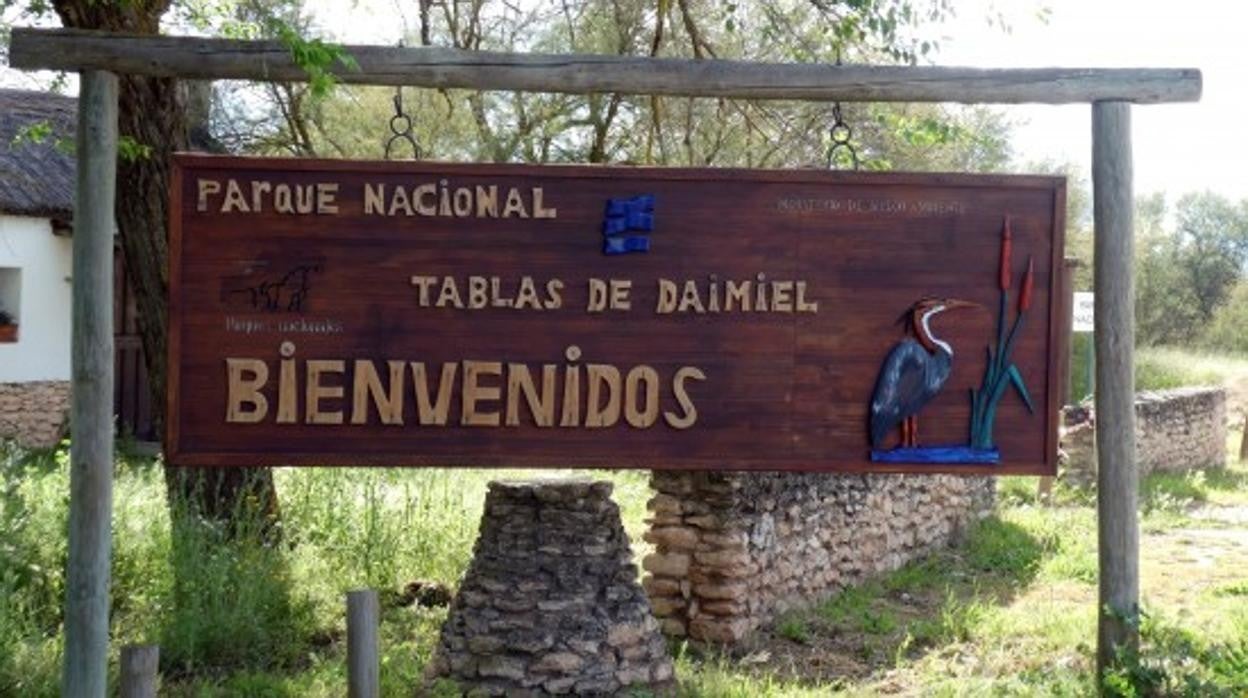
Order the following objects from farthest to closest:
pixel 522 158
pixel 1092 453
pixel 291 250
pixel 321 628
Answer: pixel 522 158, pixel 1092 453, pixel 321 628, pixel 291 250

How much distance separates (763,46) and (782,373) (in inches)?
455

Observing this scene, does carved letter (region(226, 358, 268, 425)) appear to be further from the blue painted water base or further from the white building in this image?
the white building

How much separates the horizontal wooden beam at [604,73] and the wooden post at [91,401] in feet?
0.58

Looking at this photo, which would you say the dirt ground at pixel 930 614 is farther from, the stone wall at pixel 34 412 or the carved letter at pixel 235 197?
the stone wall at pixel 34 412

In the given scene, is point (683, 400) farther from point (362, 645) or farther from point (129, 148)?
point (129, 148)

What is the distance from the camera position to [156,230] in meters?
8.73

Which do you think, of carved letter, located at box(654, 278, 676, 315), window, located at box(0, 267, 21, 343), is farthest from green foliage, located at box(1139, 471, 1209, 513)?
window, located at box(0, 267, 21, 343)

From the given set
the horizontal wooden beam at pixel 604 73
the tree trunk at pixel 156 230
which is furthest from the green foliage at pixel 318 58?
the tree trunk at pixel 156 230

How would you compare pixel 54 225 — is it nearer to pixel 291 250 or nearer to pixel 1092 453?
pixel 1092 453

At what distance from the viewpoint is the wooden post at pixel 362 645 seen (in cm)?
514

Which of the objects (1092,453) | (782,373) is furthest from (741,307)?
(1092,453)

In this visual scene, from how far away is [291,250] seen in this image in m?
5.36

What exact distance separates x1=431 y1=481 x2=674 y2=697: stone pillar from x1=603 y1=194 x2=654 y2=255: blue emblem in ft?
Result: 6.17

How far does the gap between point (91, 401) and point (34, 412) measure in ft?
45.6
